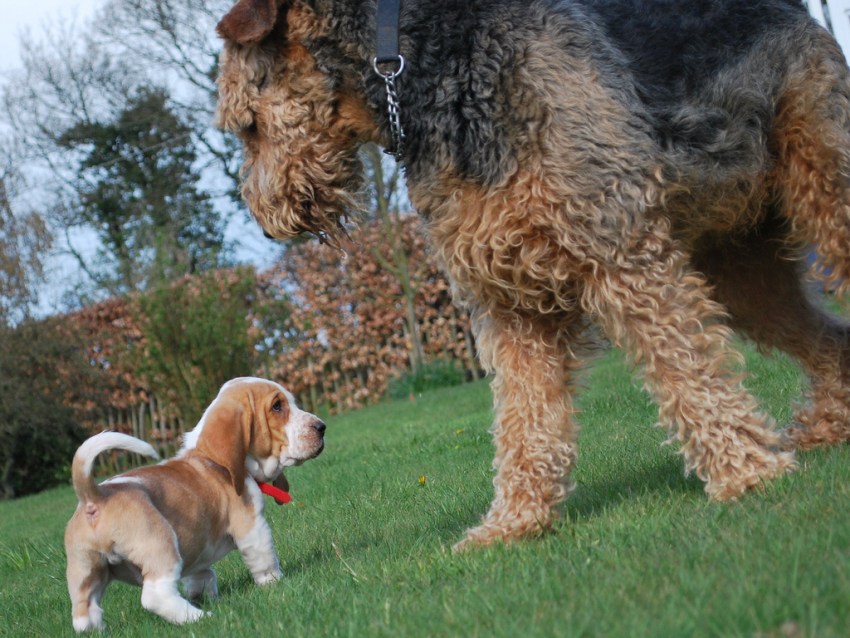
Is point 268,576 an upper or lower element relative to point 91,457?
lower

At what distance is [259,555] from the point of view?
4.19 meters

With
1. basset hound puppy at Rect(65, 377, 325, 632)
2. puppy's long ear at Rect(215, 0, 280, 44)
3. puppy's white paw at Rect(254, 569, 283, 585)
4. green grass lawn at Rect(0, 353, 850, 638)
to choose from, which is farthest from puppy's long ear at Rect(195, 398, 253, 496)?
puppy's long ear at Rect(215, 0, 280, 44)

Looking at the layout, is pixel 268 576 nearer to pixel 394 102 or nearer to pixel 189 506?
pixel 189 506

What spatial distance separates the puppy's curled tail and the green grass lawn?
53cm

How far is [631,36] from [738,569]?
2171 millimetres

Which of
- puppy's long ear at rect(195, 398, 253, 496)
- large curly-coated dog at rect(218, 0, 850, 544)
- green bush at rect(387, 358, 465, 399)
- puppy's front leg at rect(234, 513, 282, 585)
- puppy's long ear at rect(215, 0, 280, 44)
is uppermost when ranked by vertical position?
puppy's long ear at rect(215, 0, 280, 44)

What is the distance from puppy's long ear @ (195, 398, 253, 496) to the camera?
14.2 ft

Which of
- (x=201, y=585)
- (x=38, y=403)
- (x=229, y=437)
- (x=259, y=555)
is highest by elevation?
(x=229, y=437)

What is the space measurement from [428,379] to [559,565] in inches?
559

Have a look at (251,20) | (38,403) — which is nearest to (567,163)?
(251,20)

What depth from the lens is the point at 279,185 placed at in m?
3.99

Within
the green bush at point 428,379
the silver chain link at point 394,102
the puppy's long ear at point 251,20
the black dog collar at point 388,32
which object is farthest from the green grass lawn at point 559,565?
the green bush at point 428,379

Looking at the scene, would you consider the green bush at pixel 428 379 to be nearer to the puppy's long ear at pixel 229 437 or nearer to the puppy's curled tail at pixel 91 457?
the puppy's long ear at pixel 229 437

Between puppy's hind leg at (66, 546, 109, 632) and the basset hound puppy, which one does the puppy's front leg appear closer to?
the basset hound puppy
